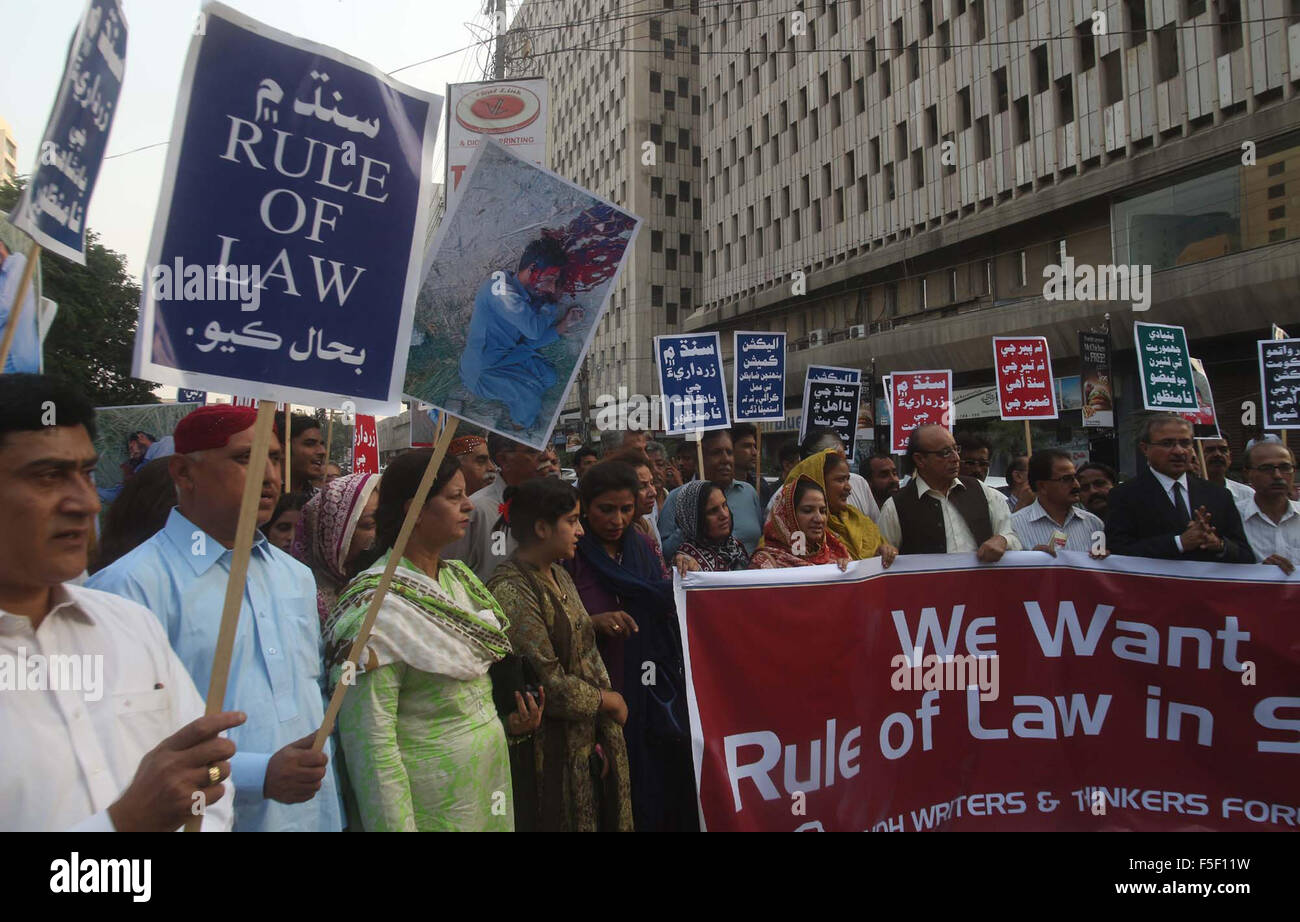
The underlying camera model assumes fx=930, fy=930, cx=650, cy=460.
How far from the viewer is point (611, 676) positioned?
3516 millimetres

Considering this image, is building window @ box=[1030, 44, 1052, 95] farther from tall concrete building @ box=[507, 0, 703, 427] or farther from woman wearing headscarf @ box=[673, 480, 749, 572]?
tall concrete building @ box=[507, 0, 703, 427]

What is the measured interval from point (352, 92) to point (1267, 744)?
391cm

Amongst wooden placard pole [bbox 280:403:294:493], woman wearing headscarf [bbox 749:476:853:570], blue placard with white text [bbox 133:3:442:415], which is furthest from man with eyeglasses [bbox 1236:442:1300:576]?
wooden placard pole [bbox 280:403:294:493]

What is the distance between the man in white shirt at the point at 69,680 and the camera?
55.9 inches

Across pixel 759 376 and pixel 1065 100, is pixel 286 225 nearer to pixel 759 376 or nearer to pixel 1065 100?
pixel 759 376

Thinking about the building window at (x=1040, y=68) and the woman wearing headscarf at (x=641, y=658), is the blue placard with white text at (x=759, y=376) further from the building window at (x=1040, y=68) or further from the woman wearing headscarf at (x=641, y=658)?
the building window at (x=1040, y=68)

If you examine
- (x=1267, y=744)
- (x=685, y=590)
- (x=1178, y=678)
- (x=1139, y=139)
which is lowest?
(x=1267, y=744)

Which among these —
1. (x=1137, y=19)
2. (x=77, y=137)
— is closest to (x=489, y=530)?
(x=77, y=137)

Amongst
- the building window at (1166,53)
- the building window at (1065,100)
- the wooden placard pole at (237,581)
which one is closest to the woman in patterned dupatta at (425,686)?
the wooden placard pole at (237,581)

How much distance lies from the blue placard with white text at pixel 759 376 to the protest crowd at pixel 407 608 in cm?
381
